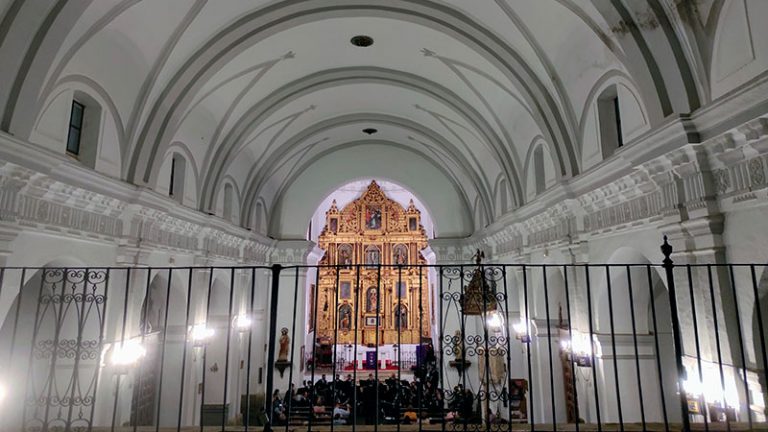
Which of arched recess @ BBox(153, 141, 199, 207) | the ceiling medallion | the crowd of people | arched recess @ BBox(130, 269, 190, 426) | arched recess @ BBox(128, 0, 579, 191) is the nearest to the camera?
arched recess @ BBox(128, 0, 579, 191)

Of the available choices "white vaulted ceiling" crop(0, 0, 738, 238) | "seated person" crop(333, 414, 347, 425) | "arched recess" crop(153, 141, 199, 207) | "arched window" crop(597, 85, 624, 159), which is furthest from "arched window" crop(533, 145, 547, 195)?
"arched recess" crop(153, 141, 199, 207)

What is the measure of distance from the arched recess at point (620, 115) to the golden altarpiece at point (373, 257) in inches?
676

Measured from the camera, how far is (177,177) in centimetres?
920

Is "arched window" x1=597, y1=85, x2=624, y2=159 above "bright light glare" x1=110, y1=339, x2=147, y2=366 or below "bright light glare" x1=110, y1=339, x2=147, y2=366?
above

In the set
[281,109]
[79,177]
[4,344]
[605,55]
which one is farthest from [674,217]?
[4,344]

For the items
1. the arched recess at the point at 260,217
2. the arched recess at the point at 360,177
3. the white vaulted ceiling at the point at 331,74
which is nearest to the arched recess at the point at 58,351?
the white vaulted ceiling at the point at 331,74

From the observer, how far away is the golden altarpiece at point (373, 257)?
23875 millimetres

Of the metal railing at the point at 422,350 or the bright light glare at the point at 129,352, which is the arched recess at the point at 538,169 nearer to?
the metal railing at the point at 422,350

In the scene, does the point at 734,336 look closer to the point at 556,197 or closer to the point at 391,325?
the point at 556,197

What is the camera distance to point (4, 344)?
718 cm

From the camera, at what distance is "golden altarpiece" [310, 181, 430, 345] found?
78.3 feet

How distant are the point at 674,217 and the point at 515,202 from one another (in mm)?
5371

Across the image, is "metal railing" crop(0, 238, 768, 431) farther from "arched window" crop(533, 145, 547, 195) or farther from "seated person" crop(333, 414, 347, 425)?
"arched window" crop(533, 145, 547, 195)

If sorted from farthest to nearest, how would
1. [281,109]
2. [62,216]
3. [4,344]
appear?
[281,109] → [4,344] → [62,216]
